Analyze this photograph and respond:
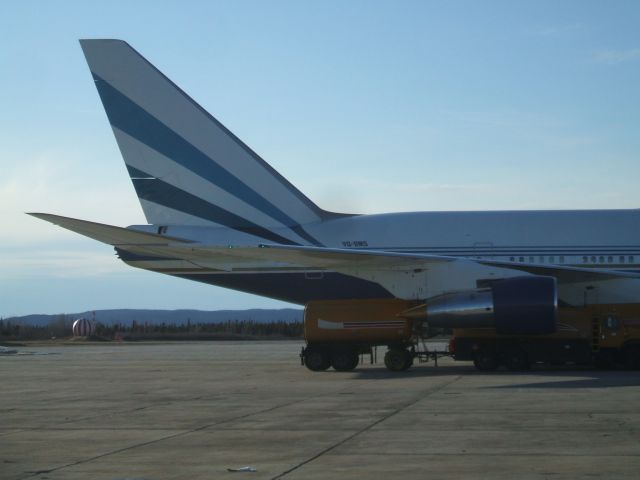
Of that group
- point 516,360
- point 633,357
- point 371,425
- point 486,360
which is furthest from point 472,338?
point 371,425

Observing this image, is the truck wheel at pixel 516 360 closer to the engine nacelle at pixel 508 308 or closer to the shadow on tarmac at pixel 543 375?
the shadow on tarmac at pixel 543 375

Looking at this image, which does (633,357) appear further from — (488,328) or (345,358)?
(345,358)

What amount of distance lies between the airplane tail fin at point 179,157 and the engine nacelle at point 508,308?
5.57 m

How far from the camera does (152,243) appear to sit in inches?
847

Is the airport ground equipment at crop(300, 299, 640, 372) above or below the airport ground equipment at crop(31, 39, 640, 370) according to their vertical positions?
below

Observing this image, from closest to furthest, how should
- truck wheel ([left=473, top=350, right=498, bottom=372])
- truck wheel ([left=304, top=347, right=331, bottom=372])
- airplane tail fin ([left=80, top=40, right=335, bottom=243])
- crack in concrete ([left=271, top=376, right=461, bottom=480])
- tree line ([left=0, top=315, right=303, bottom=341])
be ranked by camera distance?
crack in concrete ([left=271, top=376, right=461, bottom=480]) → truck wheel ([left=473, top=350, right=498, bottom=372]) → truck wheel ([left=304, top=347, right=331, bottom=372]) → airplane tail fin ([left=80, top=40, right=335, bottom=243]) → tree line ([left=0, top=315, right=303, bottom=341])

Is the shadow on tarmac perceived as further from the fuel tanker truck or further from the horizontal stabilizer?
the horizontal stabilizer

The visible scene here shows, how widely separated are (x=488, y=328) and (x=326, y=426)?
10213 mm

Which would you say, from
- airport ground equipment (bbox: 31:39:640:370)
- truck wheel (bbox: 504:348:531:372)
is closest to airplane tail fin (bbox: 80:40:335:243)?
airport ground equipment (bbox: 31:39:640:370)

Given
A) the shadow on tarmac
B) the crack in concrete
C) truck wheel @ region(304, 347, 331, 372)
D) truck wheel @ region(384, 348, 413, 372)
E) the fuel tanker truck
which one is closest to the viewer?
the crack in concrete

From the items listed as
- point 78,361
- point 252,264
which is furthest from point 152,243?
point 78,361

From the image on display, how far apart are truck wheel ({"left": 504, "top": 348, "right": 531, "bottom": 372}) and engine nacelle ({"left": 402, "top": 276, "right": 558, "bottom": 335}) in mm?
1319

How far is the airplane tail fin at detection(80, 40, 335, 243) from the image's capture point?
80.7 feet

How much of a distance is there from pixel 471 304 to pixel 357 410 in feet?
24.8
